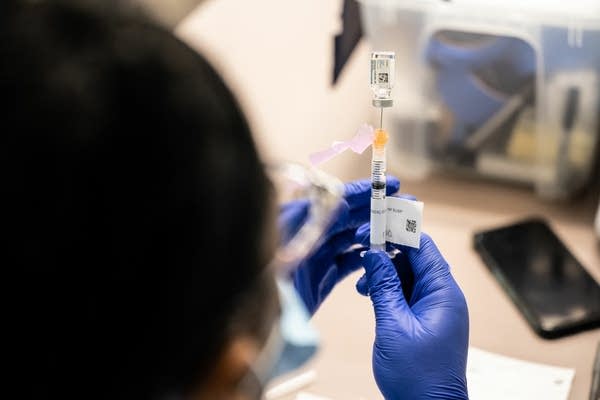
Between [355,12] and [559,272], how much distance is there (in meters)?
0.54

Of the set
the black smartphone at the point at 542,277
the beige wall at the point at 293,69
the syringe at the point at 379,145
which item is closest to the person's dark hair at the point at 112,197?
the syringe at the point at 379,145

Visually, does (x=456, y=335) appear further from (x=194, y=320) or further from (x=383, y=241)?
(x=194, y=320)

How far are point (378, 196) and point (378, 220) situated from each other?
3cm

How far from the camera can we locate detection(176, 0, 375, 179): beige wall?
3.24 feet

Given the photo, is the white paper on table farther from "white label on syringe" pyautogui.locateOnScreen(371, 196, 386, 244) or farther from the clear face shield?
the clear face shield

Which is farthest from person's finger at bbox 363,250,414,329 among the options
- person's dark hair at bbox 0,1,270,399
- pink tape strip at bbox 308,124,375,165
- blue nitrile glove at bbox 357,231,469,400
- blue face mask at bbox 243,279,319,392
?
person's dark hair at bbox 0,1,270,399

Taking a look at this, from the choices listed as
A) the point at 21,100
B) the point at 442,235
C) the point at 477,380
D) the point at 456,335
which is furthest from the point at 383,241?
the point at 21,100

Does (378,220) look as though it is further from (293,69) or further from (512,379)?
(293,69)

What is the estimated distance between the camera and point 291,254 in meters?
0.53

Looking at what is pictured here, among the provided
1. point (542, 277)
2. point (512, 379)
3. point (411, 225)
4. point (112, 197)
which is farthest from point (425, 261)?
point (112, 197)

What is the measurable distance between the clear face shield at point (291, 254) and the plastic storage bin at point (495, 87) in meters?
0.67

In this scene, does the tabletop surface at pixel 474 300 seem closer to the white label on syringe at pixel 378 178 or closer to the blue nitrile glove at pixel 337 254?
the blue nitrile glove at pixel 337 254

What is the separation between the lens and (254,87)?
1073mm

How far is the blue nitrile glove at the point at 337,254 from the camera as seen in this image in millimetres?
847
